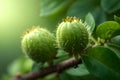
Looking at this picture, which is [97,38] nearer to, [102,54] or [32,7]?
[102,54]

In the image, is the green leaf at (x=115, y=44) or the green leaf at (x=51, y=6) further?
the green leaf at (x=51, y=6)

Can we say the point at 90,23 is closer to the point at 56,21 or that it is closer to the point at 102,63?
the point at 102,63

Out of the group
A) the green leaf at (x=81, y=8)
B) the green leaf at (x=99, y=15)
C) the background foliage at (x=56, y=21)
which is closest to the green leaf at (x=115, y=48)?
the background foliage at (x=56, y=21)

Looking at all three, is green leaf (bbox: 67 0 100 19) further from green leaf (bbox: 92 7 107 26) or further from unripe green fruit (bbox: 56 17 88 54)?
unripe green fruit (bbox: 56 17 88 54)

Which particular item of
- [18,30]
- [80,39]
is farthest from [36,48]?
[18,30]

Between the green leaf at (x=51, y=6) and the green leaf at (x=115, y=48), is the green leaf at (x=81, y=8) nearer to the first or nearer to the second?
the green leaf at (x=51, y=6)

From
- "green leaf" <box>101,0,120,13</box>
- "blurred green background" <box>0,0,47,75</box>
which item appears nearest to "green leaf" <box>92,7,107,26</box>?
"green leaf" <box>101,0,120,13</box>
